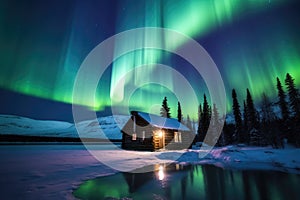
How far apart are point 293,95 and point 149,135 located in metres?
29.3

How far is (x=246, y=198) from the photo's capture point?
538cm

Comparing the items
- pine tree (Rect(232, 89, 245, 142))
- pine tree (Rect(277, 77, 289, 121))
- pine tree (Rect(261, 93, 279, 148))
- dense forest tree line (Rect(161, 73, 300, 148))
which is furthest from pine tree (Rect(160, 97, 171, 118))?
pine tree (Rect(277, 77, 289, 121))

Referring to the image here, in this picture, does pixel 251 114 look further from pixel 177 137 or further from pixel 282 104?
pixel 177 137

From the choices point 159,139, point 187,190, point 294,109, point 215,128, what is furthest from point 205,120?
point 187,190

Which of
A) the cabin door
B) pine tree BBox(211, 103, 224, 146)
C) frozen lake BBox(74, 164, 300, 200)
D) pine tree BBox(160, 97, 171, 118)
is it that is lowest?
frozen lake BBox(74, 164, 300, 200)

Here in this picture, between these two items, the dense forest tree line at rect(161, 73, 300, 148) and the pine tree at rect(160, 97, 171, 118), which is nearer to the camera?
the dense forest tree line at rect(161, 73, 300, 148)

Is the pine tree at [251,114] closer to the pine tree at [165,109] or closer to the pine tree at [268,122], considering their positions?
the pine tree at [268,122]

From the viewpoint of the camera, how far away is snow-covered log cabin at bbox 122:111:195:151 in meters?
23.6

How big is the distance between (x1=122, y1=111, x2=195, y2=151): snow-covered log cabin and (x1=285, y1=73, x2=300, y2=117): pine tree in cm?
2177

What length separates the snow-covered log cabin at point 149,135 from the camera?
23650 millimetres

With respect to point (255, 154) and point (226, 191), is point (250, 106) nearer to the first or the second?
point (255, 154)

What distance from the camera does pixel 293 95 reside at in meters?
30.5

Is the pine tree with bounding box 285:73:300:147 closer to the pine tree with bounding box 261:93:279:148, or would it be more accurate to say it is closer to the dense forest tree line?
the dense forest tree line

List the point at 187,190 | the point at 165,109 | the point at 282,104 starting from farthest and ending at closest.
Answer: the point at 165,109 < the point at 282,104 < the point at 187,190
